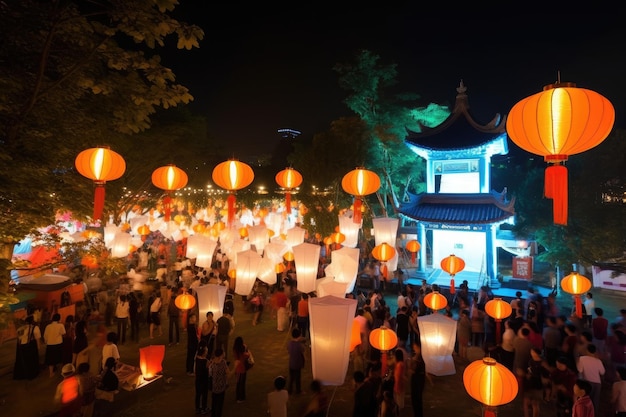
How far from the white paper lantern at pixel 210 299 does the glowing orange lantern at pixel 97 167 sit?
9.94 feet

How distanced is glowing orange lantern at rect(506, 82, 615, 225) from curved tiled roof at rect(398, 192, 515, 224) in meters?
10.9

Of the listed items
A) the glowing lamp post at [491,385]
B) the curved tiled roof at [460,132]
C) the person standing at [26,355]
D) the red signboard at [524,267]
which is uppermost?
the curved tiled roof at [460,132]

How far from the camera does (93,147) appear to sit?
6051mm

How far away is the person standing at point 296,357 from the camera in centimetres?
677

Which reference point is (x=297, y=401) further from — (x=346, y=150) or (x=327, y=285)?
(x=346, y=150)

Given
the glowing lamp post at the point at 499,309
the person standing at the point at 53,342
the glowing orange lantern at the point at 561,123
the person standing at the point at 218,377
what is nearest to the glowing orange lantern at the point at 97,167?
the person standing at the point at 218,377

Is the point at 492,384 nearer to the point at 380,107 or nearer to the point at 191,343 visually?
the point at 191,343

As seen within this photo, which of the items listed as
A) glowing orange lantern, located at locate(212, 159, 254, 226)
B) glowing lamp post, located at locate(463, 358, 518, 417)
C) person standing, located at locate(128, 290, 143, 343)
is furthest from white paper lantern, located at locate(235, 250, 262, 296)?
glowing lamp post, located at locate(463, 358, 518, 417)

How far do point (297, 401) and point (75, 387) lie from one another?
373 centimetres

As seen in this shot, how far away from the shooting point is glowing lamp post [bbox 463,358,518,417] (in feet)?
14.3

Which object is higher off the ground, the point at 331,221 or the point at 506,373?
the point at 331,221

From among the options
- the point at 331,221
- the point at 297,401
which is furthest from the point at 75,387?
the point at 331,221

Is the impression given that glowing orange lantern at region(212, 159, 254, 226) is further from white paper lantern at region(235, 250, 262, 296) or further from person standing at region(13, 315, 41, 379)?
person standing at region(13, 315, 41, 379)

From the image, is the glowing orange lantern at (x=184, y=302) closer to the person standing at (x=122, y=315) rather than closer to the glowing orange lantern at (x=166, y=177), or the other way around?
the person standing at (x=122, y=315)
